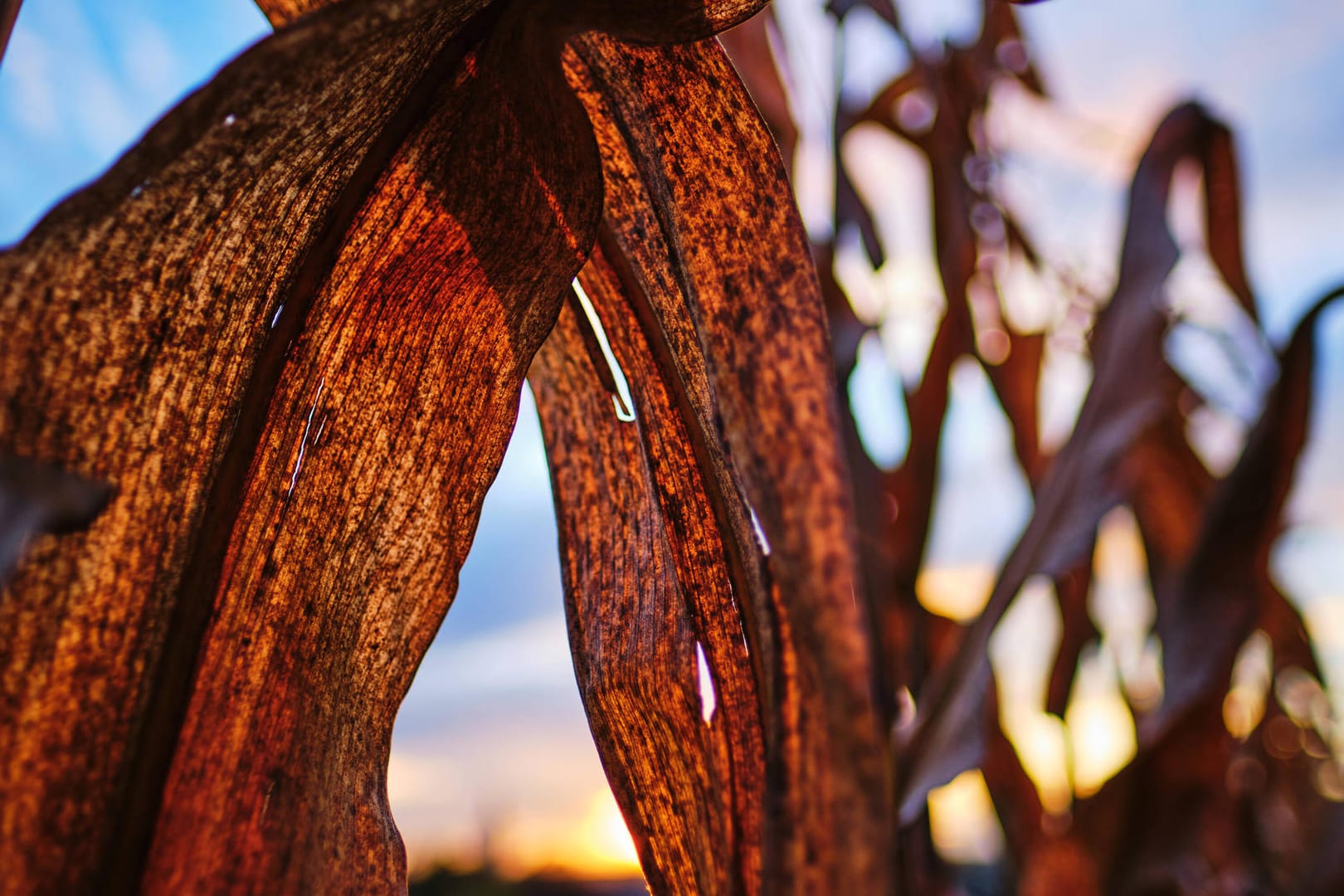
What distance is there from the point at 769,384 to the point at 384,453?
139 mm

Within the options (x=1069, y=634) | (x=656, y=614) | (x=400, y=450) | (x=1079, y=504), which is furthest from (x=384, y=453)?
(x=1069, y=634)

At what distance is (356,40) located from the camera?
7.7 inches

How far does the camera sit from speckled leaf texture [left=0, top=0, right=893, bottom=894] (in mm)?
198

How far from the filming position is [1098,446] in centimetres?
57

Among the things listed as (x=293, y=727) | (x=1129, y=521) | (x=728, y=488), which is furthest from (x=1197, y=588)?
(x=1129, y=521)

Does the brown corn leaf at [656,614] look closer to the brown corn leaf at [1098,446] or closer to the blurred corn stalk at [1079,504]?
the blurred corn stalk at [1079,504]

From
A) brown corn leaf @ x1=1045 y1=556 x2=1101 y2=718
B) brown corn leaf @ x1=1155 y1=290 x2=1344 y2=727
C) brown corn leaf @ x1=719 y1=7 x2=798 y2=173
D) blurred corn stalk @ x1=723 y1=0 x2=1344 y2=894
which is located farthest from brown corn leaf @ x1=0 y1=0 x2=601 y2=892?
brown corn leaf @ x1=1045 y1=556 x2=1101 y2=718

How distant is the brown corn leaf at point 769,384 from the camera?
178mm

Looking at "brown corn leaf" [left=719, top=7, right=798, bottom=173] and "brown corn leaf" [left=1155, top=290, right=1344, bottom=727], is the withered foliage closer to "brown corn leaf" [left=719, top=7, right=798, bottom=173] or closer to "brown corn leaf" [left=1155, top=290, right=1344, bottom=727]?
"brown corn leaf" [left=1155, top=290, right=1344, bottom=727]

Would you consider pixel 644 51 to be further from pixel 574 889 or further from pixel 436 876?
pixel 436 876

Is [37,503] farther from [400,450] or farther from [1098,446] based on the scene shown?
[1098,446]

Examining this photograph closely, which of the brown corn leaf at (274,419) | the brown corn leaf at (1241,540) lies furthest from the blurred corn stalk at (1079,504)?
the brown corn leaf at (274,419)

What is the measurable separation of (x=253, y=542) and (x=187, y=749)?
6cm

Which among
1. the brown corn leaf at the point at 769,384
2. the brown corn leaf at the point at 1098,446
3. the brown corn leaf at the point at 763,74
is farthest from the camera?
the brown corn leaf at the point at 763,74
